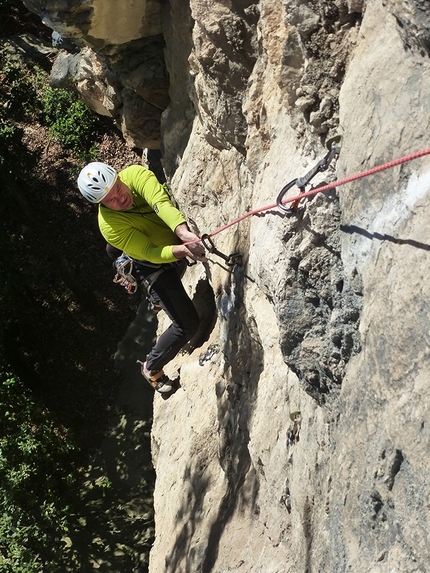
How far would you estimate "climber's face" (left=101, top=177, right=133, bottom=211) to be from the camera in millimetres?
4496

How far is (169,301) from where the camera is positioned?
17.6ft

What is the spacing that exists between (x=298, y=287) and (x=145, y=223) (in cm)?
191

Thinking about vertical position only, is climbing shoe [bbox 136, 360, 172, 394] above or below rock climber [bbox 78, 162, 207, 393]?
below

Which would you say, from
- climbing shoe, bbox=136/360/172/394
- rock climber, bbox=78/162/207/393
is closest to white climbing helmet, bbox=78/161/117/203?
rock climber, bbox=78/162/207/393

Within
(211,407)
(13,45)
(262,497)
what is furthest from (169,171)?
(13,45)

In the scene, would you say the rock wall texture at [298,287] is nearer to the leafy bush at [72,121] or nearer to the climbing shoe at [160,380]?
the climbing shoe at [160,380]

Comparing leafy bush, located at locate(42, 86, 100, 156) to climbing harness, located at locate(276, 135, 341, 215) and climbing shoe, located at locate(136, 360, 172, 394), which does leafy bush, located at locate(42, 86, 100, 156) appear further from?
climbing harness, located at locate(276, 135, 341, 215)

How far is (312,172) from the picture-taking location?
3.07 m

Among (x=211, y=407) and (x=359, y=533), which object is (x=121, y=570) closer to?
(x=211, y=407)

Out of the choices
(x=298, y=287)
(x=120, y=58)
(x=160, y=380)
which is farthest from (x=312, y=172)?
(x=120, y=58)

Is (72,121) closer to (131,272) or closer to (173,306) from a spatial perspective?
(131,272)

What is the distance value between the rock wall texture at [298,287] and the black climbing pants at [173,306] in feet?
1.07

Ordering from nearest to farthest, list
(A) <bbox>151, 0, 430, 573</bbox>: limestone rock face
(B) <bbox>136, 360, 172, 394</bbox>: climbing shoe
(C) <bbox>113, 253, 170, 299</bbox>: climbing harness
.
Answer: (A) <bbox>151, 0, 430, 573</bbox>: limestone rock face < (C) <bbox>113, 253, 170, 299</bbox>: climbing harness < (B) <bbox>136, 360, 172, 394</bbox>: climbing shoe

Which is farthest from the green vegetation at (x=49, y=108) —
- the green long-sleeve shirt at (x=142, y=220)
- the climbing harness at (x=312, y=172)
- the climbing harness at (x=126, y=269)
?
the climbing harness at (x=312, y=172)
